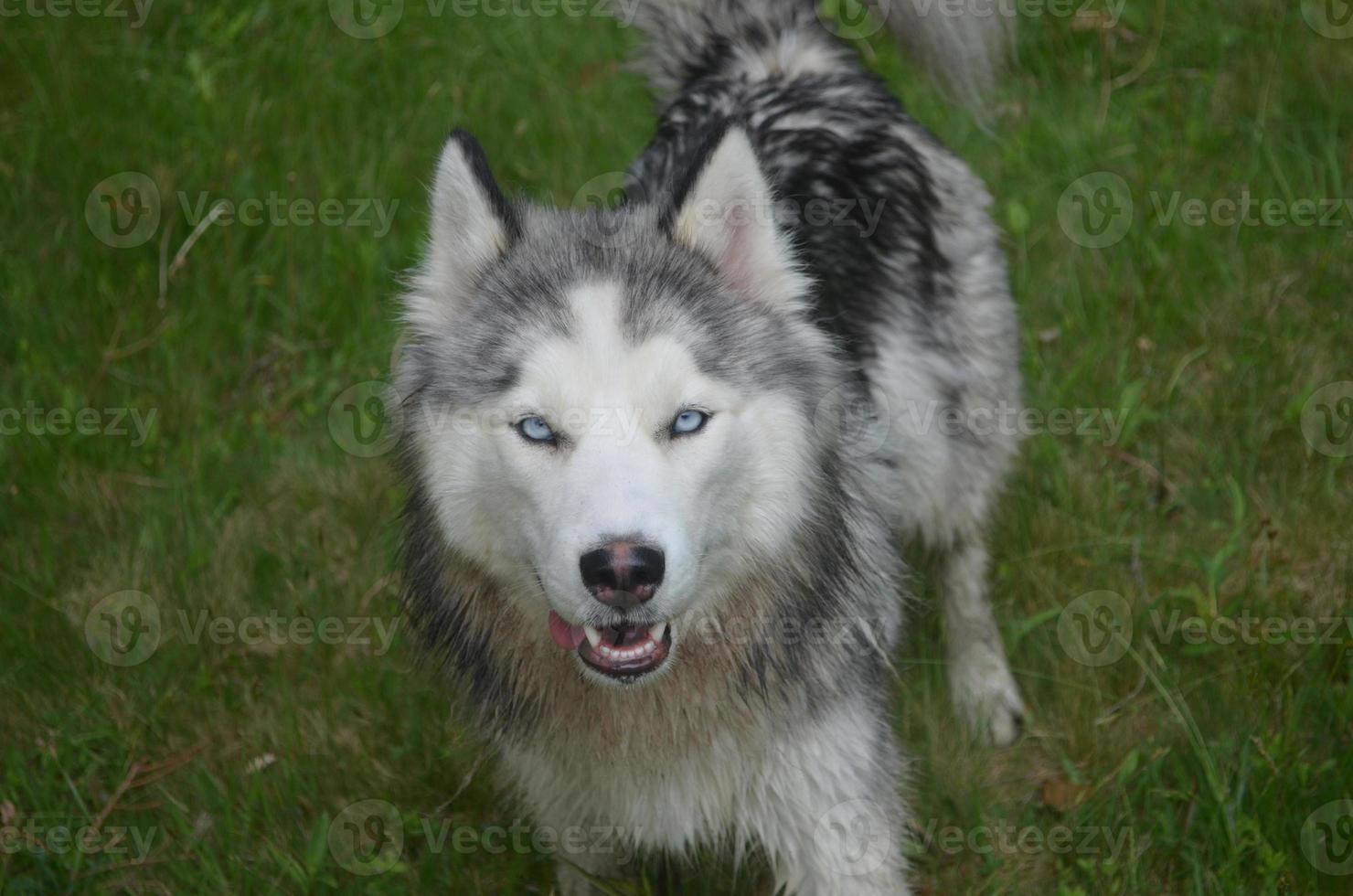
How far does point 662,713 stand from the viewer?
265 cm

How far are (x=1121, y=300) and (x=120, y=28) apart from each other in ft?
15.1

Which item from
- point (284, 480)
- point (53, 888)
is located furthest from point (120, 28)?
point (53, 888)

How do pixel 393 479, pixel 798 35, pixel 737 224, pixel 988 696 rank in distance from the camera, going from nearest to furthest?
pixel 737 224, pixel 393 479, pixel 988 696, pixel 798 35

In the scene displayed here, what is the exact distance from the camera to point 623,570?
2.12 meters

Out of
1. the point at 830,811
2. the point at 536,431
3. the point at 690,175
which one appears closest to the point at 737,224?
the point at 690,175

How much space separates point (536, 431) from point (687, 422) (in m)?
0.29

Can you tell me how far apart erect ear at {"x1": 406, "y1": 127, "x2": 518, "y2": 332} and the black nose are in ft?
2.64

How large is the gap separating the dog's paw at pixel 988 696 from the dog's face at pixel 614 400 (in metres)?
1.41

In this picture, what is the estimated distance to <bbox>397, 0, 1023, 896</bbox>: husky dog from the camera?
2291mm

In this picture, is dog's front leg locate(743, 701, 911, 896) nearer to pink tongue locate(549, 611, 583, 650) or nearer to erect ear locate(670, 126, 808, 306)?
pink tongue locate(549, 611, 583, 650)

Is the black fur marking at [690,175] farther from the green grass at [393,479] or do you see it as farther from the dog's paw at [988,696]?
the dog's paw at [988,696]

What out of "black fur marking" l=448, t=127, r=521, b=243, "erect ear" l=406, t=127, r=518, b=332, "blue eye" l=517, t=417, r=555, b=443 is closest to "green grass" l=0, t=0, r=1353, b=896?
"erect ear" l=406, t=127, r=518, b=332

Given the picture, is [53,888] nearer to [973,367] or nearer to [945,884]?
[945,884]

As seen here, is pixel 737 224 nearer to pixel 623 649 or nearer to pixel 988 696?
pixel 623 649
